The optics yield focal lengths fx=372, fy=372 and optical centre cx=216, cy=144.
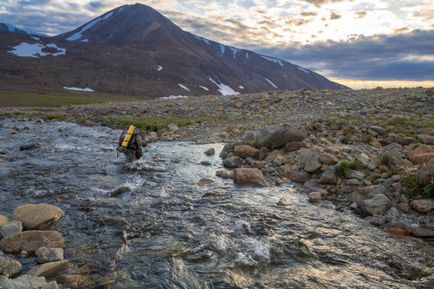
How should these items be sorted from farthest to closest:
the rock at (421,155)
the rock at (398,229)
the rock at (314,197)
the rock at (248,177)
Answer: the rock at (248,177) < the rock at (421,155) < the rock at (314,197) < the rock at (398,229)

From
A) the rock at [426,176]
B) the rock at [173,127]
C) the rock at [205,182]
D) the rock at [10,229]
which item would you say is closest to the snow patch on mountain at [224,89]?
the rock at [173,127]

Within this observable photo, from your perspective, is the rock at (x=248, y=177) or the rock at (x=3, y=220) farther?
Answer: the rock at (x=248, y=177)

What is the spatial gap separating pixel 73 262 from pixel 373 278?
243 inches

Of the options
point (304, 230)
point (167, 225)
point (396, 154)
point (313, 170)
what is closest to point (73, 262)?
point (167, 225)

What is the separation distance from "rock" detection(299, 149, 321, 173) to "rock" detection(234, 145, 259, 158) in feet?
9.83

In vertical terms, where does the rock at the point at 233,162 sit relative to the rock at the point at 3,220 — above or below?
above

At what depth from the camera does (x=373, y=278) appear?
25.1 ft

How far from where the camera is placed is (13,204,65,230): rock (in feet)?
30.8

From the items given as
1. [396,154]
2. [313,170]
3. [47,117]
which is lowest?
[47,117]

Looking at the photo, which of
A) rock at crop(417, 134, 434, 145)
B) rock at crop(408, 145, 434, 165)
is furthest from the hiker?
rock at crop(417, 134, 434, 145)

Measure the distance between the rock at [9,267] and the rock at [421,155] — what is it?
45.2 feet

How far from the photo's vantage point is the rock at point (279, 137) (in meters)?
18.9

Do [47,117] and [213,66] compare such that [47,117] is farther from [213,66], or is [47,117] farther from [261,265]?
[213,66]

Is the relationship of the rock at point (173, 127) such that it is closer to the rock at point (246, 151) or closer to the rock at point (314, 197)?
the rock at point (246, 151)
